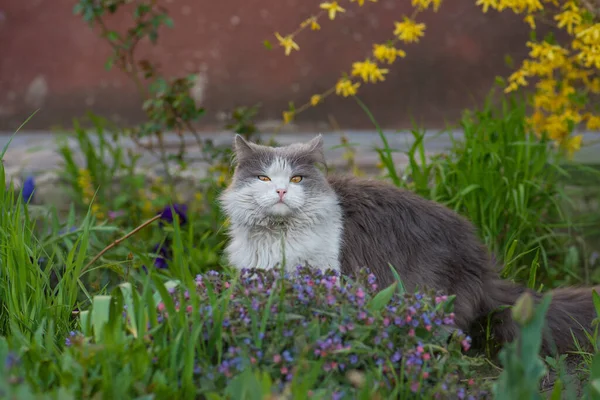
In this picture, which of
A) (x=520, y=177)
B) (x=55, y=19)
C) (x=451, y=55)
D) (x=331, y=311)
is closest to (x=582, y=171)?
(x=520, y=177)

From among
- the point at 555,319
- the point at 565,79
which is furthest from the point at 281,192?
the point at 565,79

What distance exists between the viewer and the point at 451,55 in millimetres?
6078

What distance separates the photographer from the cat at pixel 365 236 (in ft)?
9.25

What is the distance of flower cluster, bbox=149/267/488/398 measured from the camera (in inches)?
83.6

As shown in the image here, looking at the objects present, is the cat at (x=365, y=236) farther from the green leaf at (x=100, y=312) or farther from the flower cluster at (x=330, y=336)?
the green leaf at (x=100, y=312)

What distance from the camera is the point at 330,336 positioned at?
7.23 feet

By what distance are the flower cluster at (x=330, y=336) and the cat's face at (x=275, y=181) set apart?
459mm

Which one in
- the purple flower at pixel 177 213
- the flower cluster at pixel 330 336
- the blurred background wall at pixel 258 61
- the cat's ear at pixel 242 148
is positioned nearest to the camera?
the flower cluster at pixel 330 336

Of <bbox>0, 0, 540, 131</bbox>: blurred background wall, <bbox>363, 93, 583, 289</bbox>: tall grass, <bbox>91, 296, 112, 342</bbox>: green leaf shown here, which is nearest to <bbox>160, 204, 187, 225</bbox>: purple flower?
<bbox>363, 93, 583, 289</bbox>: tall grass

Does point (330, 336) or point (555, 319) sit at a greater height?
point (330, 336)

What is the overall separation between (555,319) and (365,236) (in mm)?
818

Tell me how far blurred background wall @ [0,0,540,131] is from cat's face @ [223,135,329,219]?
10.8ft

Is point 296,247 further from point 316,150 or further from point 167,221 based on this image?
point 167,221

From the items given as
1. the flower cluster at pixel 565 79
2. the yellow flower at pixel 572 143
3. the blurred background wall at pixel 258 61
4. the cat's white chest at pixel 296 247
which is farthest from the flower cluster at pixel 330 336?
the blurred background wall at pixel 258 61
